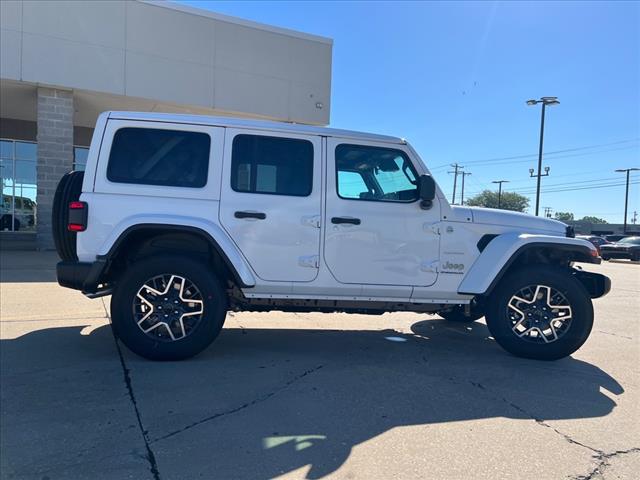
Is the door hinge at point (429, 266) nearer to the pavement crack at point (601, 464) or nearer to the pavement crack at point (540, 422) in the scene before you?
the pavement crack at point (540, 422)

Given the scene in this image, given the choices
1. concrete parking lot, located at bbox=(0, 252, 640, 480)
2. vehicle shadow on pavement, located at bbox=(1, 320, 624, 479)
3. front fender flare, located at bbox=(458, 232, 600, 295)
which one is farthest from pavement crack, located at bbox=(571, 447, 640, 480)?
front fender flare, located at bbox=(458, 232, 600, 295)

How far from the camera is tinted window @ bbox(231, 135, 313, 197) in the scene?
14.8 ft

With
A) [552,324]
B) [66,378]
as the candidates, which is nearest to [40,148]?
[66,378]

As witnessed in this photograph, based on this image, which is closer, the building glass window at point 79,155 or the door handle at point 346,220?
the door handle at point 346,220

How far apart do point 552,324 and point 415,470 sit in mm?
2832

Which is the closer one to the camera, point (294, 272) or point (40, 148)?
point (294, 272)

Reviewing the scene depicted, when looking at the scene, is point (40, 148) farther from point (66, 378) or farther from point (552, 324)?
point (552, 324)

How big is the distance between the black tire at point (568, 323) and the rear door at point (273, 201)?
1945 mm

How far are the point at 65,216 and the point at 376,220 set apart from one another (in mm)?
2992

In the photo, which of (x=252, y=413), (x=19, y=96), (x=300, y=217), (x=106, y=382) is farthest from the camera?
(x=19, y=96)

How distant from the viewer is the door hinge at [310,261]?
454cm

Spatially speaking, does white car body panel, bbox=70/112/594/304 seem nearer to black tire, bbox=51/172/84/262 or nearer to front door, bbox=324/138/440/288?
front door, bbox=324/138/440/288

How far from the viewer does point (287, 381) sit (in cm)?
401

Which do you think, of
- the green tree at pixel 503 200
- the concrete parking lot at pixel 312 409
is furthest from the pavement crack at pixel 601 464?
the green tree at pixel 503 200
